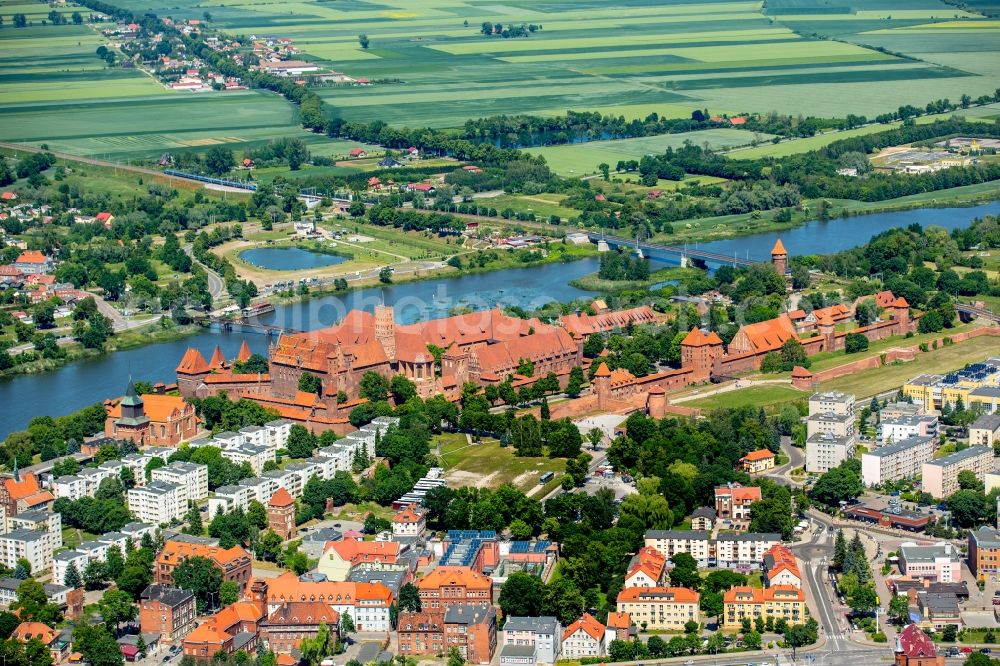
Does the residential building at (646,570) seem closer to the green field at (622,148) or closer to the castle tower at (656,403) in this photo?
the castle tower at (656,403)

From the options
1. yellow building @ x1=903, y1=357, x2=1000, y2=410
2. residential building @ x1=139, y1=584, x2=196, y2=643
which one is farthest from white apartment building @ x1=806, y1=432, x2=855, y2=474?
residential building @ x1=139, y1=584, x2=196, y2=643

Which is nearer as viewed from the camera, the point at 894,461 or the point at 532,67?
the point at 894,461

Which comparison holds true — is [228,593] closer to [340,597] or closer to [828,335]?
[340,597]

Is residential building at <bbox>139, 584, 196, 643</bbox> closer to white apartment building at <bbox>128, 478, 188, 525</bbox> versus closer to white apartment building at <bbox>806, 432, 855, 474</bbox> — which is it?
white apartment building at <bbox>128, 478, 188, 525</bbox>

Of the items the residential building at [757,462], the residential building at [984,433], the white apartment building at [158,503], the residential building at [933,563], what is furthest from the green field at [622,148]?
the residential building at [933,563]

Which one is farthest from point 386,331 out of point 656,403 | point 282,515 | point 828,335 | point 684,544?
point 684,544

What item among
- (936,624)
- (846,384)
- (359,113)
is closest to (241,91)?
(359,113)
